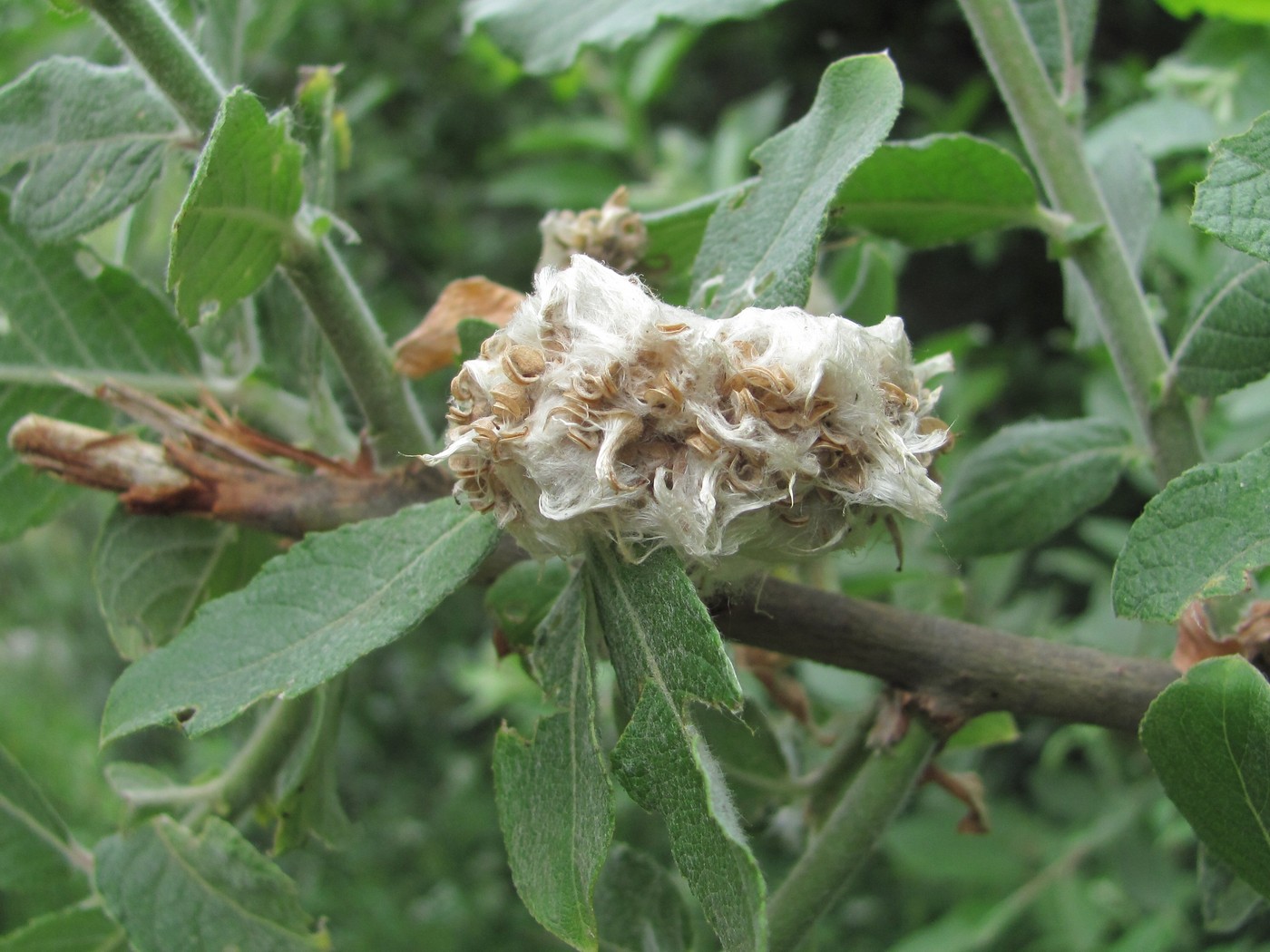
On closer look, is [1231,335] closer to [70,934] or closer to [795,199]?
[795,199]

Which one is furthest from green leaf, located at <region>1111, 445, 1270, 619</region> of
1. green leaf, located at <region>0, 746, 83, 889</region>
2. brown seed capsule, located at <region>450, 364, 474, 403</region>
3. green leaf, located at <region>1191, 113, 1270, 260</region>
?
green leaf, located at <region>0, 746, 83, 889</region>

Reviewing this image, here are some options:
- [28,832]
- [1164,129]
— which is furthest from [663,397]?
[1164,129]

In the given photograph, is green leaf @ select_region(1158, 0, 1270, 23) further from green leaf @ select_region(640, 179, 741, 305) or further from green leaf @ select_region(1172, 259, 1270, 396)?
green leaf @ select_region(640, 179, 741, 305)

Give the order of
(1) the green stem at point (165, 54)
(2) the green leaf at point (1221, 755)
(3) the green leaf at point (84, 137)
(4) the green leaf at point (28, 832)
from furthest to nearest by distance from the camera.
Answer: (4) the green leaf at point (28, 832) < (3) the green leaf at point (84, 137) < (1) the green stem at point (165, 54) < (2) the green leaf at point (1221, 755)

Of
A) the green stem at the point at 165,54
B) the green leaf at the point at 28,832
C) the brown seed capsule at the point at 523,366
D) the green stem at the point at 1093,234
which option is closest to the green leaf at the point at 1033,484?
the green stem at the point at 1093,234

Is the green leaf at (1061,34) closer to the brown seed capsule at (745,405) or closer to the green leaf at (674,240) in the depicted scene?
the green leaf at (674,240)

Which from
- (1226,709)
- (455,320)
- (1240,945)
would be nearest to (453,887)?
(1240,945)
